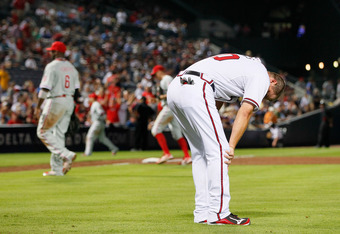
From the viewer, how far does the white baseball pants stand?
20.8ft

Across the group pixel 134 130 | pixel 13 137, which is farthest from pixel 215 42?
pixel 13 137

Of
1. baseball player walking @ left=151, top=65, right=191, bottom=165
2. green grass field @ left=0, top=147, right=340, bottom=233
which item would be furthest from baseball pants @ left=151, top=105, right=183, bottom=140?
green grass field @ left=0, top=147, right=340, bottom=233

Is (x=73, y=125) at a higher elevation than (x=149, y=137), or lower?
higher

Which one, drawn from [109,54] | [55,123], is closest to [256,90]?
[55,123]

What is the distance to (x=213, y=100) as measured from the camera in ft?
21.5

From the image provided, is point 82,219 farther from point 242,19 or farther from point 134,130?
point 242,19

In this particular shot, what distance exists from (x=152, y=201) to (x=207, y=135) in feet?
8.36

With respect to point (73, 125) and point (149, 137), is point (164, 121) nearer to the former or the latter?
point (73, 125)

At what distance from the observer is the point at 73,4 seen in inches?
1467

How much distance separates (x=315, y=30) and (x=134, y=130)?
77.7 feet

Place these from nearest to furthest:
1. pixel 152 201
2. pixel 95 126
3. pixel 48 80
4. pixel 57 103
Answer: pixel 152 201
pixel 48 80
pixel 57 103
pixel 95 126

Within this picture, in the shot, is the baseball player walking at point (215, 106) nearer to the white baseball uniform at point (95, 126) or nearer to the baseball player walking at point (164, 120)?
the baseball player walking at point (164, 120)

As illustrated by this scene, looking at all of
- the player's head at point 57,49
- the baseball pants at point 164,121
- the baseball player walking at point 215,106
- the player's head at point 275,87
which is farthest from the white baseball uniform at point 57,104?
the player's head at point 275,87

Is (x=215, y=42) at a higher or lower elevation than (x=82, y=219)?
higher
